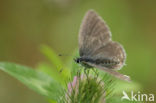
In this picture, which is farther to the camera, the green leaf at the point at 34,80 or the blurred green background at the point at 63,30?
the blurred green background at the point at 63,30

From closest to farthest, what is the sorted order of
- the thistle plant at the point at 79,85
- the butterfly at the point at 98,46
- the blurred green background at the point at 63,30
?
the thistle plant at the point at 79,85, the butterfly at the point at 98,46, the blurred green background at the point at 63,30

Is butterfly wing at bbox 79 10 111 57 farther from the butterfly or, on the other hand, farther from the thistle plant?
the thistle plant

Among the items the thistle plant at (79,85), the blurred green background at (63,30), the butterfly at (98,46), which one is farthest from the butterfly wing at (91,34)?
the blurred green background at (63,30)

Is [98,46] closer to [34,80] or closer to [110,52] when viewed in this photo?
[110,52]

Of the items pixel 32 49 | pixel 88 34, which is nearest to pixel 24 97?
pixel 32 49

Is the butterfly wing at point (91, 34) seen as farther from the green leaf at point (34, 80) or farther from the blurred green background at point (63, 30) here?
the blurred green background at point (63, 30)

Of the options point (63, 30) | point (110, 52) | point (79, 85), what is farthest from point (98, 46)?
point (63, 30)

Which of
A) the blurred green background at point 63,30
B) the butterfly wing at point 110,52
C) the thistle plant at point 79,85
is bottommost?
the thistle plant at point 79,85

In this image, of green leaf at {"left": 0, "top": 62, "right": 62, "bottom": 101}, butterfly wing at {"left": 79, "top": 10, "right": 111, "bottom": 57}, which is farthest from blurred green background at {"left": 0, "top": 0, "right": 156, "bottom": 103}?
butterfly wing at {"left": 79, "top": 10, "right": 111, "bottom": 57}
